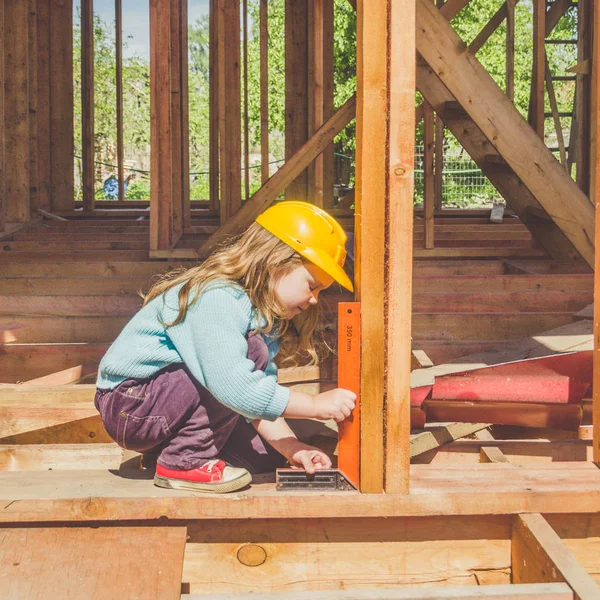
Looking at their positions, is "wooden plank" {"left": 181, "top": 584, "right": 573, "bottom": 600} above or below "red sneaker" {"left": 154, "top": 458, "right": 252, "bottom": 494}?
below

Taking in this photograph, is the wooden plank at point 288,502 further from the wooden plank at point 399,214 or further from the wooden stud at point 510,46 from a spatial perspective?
the wooden stud at point 510,46

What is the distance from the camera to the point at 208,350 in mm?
2420

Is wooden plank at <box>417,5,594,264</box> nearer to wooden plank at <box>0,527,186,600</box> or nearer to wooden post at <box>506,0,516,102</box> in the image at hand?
wooden post at <box>506,0,516,102</box>

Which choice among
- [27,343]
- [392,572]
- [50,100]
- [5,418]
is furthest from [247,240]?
[50,100]

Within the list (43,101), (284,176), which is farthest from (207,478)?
(43,101)

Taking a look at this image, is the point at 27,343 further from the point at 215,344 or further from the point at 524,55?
the point at 524,55

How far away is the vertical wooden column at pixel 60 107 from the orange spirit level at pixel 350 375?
796cm

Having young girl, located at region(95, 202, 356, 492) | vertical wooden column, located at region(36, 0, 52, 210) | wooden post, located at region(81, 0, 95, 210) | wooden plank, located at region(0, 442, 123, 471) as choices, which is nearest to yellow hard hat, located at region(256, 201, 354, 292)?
young girl, located at region(95, 202, 356, 492)

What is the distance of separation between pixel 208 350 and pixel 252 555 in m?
0.61

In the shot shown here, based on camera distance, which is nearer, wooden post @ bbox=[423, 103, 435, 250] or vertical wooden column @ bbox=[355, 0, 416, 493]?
vertical wooden column @ bbox=[355, 0, 416, 493]

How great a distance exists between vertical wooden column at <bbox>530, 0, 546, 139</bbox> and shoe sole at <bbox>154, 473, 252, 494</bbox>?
4458 mm

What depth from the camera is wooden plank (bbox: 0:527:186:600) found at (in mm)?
2195

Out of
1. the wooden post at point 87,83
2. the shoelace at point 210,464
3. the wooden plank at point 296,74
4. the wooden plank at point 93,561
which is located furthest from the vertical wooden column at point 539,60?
the wooden post at point 87,83

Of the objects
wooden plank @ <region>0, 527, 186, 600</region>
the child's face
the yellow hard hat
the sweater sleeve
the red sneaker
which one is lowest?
wooden plank @ <region>0, 527, 186, 600</region>
